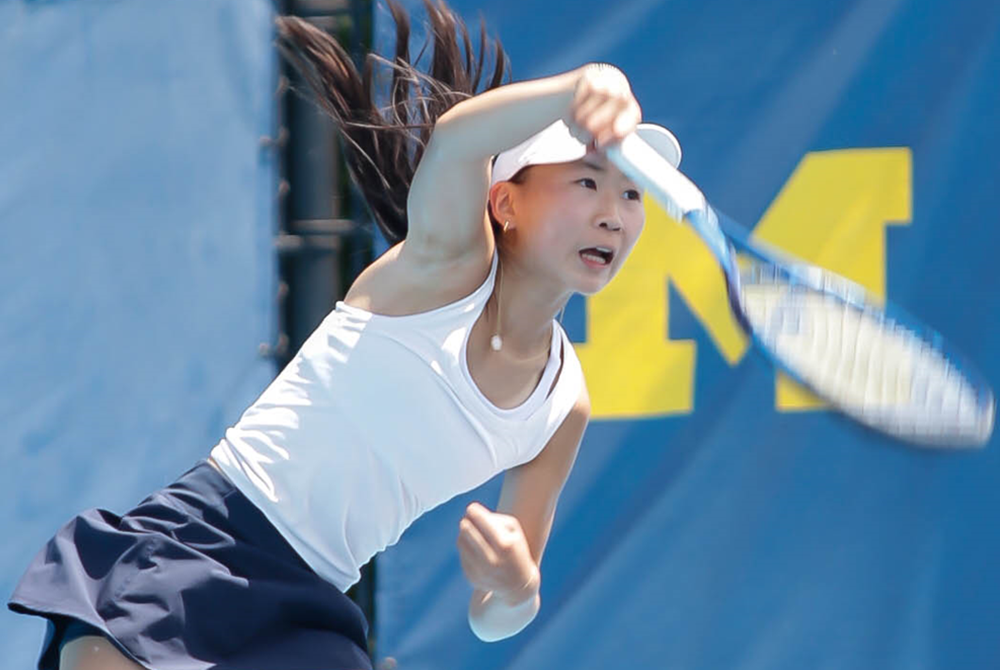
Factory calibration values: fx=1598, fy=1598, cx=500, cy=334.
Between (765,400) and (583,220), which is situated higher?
(583,220)

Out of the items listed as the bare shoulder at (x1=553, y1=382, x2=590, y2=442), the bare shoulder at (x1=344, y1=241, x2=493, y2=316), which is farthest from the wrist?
the bare shoulder at (x1=344, y1=241, x2=493, y2=316)

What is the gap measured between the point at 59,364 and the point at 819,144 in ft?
4.98

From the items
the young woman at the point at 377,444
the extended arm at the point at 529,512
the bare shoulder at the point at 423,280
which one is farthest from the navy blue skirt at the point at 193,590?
the bare shoulder at the point at 423,280

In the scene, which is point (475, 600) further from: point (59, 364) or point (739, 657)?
point (59, 364)

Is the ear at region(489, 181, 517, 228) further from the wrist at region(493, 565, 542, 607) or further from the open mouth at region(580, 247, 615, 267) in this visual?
the wrist at region(493, 565, 542, 607)

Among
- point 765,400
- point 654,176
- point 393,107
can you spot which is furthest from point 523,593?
point 765,400

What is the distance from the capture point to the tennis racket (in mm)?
1796

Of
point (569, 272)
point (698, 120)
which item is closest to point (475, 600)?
point (569, 272)

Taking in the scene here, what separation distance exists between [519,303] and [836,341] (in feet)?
1.46

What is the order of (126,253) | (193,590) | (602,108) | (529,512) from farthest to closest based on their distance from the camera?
(126,253) → (529,512) → (193,590) → (602,108)

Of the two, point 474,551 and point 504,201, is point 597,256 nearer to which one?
point 504,201

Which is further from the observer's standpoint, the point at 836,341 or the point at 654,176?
the point at 836,341

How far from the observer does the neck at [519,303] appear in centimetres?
213

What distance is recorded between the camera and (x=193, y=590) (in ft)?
6.52
